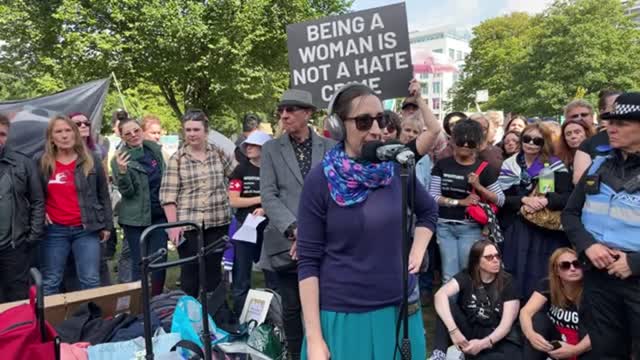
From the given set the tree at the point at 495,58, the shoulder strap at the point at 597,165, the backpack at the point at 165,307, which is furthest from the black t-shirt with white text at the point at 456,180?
the tree at the point at 495,58

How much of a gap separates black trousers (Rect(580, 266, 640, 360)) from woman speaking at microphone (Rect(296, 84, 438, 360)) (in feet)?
4.76

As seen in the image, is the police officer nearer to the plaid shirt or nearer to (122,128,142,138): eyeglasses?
the plaid shirt

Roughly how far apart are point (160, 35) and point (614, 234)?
20998 millimetres

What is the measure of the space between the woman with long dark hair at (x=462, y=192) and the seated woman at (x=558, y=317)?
0.96m

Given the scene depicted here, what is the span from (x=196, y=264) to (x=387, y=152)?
354 centimetres

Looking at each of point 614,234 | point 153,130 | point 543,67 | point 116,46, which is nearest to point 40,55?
point 116,46

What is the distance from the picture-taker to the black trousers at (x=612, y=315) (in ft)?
9.34

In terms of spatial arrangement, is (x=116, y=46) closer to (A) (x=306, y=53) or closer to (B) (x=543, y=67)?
(A) (x=306, y=53)

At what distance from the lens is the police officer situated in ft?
9.27

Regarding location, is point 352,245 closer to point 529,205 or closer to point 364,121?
point 364,121

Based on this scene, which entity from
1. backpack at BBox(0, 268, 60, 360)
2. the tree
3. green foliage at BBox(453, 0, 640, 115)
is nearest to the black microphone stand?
backpack at BBox(0, 268, 60, 360)

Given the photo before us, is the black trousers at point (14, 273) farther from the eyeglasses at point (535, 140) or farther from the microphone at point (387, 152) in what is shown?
the eyeglasses at point (535, 140)

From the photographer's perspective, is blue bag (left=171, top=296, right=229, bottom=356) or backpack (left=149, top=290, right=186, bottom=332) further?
backpack (left=149, top=290, right=186, bottom=332)

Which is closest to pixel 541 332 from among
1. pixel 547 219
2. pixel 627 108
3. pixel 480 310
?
pixel 480 310
